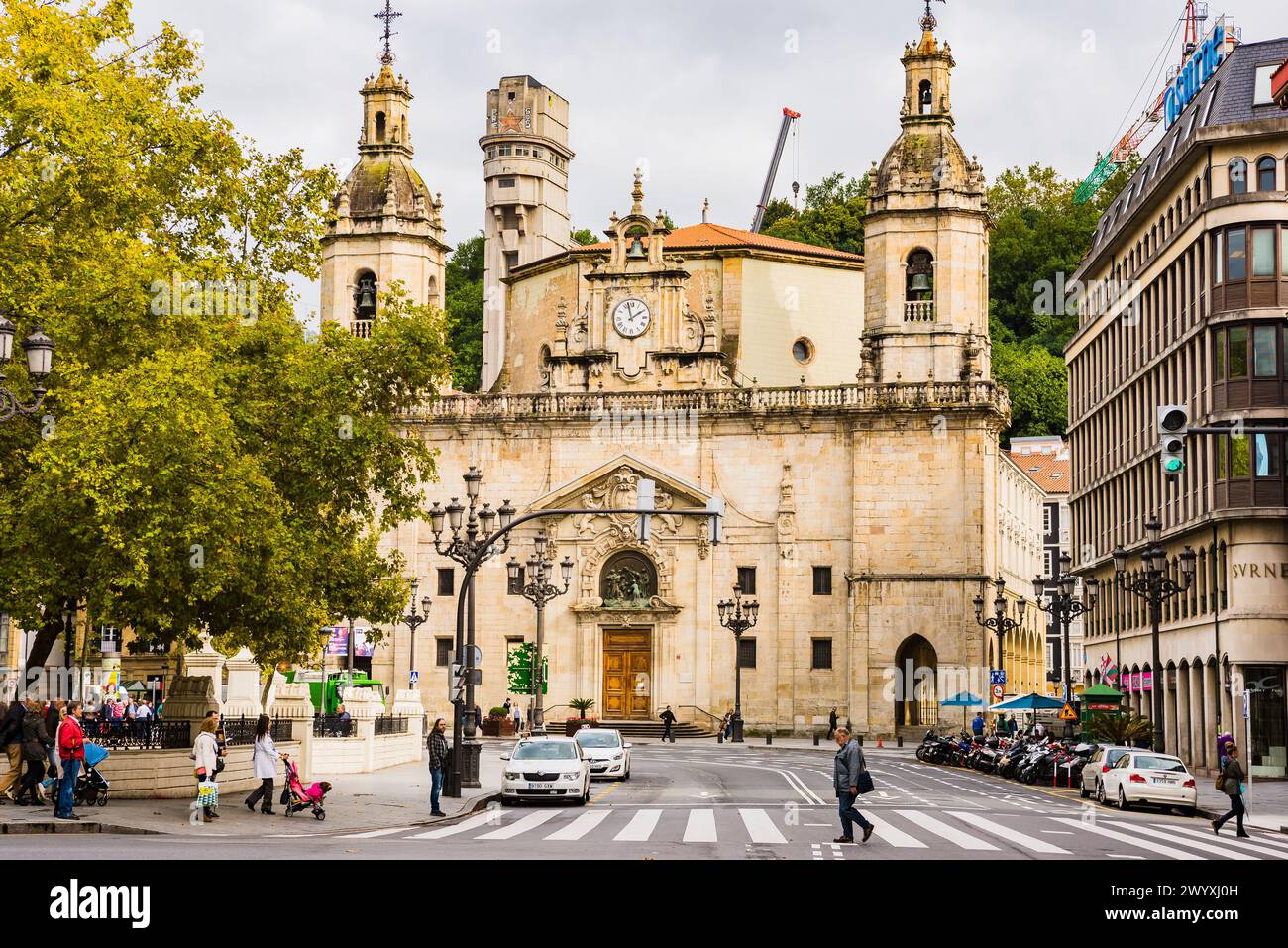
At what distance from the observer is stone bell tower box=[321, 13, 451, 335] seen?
3076 inches

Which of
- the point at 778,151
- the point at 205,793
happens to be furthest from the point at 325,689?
the point at 778,151

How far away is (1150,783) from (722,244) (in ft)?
159

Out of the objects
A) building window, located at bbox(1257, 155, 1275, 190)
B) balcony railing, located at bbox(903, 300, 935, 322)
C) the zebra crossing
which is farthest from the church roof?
the zebra crossing

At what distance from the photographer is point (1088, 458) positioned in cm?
6894

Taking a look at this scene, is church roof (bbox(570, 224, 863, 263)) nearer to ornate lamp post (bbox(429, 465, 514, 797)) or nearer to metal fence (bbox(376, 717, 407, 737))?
metal fence (bbox(376, 717, 407, 737))

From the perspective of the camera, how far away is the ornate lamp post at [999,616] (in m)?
57.2

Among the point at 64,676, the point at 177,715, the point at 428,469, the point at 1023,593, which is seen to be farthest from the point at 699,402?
the point at 177,715

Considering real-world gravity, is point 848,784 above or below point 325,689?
below

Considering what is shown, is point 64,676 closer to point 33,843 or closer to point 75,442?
point 75,442

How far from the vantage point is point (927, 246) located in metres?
71.8

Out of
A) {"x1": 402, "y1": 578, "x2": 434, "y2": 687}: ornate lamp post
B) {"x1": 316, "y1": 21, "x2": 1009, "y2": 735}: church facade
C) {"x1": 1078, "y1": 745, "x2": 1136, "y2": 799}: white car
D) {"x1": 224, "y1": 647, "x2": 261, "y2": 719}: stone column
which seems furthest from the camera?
{"x1": 316, "y1": 21, "x2": 1009, "y2": 735}: church facade

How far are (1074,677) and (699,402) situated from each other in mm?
43700

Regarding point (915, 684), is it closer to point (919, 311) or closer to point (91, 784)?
point (919, 311)

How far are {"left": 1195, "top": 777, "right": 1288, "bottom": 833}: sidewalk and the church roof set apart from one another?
4008 centimetres
